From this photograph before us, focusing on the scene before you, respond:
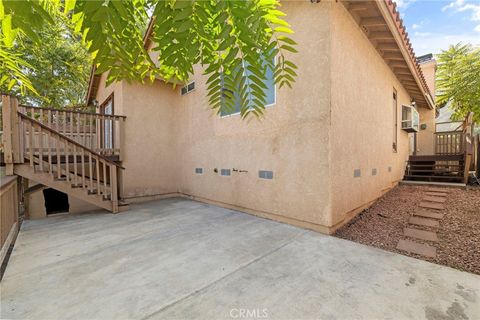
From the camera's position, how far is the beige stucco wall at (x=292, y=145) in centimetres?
378

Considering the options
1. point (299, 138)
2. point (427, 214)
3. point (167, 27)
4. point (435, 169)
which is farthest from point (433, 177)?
Answer: point (167, 27)

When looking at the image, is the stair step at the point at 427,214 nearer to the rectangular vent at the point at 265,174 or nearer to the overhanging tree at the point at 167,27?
the rectangular vent at the point at 265,174

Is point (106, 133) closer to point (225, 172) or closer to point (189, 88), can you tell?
point (189, 88)

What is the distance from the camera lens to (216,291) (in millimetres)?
2184

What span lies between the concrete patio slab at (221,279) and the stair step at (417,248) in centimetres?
30

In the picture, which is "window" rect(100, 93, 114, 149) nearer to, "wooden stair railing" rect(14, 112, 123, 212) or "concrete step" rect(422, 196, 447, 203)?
"wooden stair railing" rect(14, 112, 123, 212)

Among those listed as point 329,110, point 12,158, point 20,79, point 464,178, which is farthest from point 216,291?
point 464,178

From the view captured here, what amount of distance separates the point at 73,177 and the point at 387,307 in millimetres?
6282

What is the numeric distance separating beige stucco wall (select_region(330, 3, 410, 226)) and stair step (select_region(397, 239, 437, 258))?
97 centimetres

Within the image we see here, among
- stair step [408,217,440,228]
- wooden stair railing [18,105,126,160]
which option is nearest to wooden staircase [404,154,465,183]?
stair step [408,217,440,228]

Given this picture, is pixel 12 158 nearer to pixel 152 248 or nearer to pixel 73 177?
pixel 73 177

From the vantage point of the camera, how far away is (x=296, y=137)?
4.17 metres

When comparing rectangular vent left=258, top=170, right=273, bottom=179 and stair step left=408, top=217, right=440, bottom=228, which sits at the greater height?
rectangular vent left=258, top=170, right=273, bottom=179

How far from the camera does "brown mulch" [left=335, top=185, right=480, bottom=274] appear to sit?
2891 millimetres
